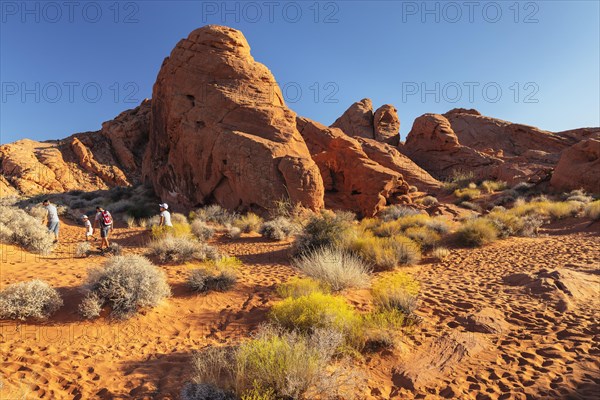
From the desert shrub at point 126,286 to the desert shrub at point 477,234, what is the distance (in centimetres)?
978

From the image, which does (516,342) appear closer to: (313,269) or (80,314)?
(313,269)

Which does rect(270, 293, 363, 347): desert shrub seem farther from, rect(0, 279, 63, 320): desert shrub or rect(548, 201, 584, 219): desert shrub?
rect(548, 201, 584, 219): desert shrub

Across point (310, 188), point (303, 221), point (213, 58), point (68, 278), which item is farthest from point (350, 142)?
point (68, 278)

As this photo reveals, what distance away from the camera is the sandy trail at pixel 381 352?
11.3ft

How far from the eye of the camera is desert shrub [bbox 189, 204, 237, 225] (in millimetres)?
14156

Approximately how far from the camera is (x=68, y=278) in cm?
673

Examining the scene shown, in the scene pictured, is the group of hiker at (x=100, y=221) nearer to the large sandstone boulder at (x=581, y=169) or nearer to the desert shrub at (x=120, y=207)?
the desert shrub at (x=120, y=207)

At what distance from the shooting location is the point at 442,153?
33.5 m

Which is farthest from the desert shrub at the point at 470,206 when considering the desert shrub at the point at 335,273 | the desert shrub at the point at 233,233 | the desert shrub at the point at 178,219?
the desert shrub at the point at 178,219

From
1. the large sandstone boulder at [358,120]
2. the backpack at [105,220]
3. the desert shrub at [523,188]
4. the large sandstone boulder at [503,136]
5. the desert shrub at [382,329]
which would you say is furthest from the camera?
the large sandstone boulder at [358,120]

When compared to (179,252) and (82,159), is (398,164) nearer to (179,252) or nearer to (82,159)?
(179,252)

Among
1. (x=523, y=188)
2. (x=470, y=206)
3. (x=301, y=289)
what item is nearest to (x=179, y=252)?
(x=301, y=289)

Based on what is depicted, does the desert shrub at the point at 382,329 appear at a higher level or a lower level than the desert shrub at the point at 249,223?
lower

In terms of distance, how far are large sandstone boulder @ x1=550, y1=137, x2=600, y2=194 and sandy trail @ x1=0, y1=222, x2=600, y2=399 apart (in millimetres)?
17907
